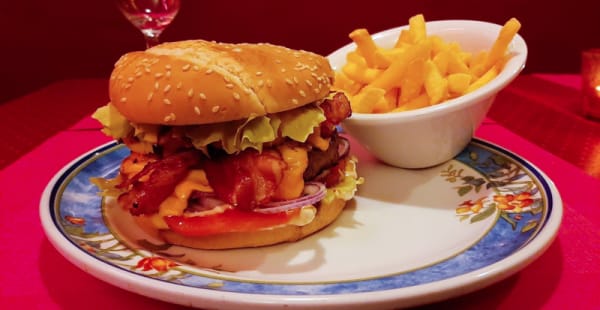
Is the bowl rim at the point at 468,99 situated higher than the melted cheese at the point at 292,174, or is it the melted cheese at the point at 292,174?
the bowl rim at the point at 468,99

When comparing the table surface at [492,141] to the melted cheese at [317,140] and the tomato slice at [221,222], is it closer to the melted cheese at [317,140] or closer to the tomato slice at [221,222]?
the tomato slice at [221,222]

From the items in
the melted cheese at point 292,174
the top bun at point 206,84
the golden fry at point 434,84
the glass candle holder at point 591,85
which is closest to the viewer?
the top bun at point 206,84

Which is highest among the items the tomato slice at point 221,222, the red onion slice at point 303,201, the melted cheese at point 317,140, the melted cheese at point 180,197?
the melted cheese at point 317,140

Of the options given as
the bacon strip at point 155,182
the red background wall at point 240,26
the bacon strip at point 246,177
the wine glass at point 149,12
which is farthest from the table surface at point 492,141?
the red background wall at point 240,26

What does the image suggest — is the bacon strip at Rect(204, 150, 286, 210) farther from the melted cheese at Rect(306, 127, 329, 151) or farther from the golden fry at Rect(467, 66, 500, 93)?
the golden fry at Rect(467, 66, 500, 93)

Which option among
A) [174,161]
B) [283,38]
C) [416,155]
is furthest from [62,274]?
[283,38]

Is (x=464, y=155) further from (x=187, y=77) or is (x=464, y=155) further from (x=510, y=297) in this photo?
(x=187, y=77)
